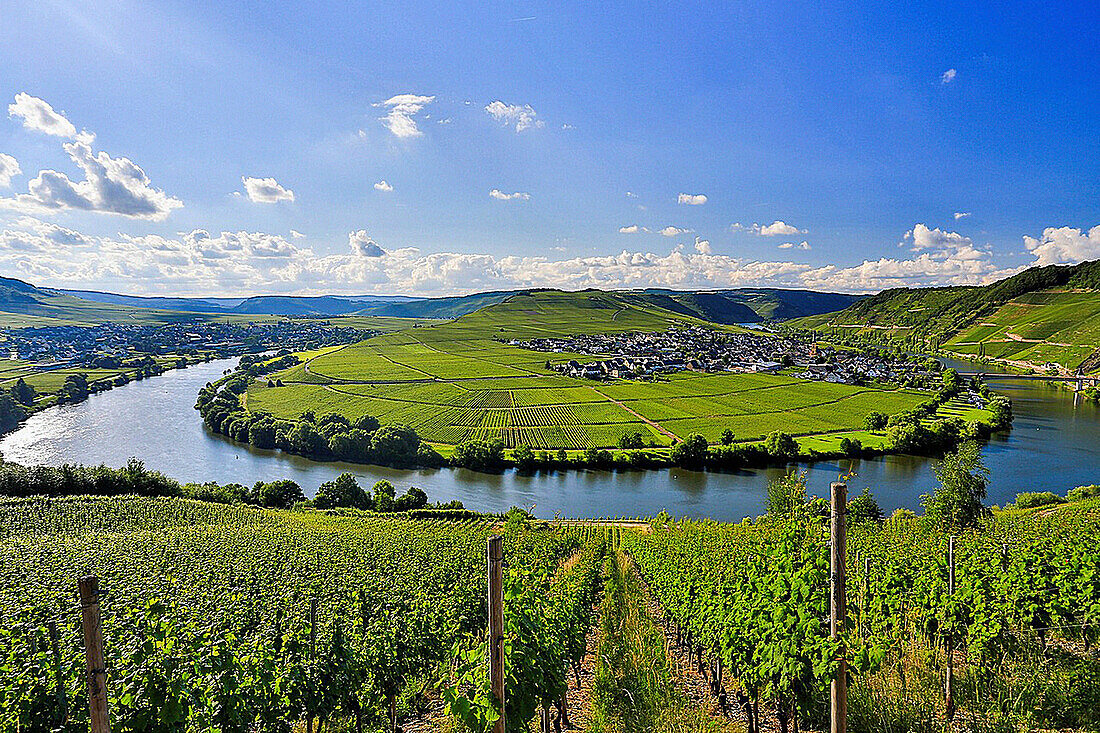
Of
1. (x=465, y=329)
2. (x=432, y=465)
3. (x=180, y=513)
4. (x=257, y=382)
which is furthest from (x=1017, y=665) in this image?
(x=465, y=329)

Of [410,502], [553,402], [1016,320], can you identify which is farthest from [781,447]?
[1016,320]

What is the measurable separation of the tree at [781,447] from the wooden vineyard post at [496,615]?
47.7m

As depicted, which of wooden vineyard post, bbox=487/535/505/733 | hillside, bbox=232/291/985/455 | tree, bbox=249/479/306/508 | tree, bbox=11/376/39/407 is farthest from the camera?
tree, bbox=11/376/39/407

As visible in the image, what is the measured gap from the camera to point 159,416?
6681cm

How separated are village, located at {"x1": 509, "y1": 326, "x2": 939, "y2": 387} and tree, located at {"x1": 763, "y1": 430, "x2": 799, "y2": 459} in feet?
125

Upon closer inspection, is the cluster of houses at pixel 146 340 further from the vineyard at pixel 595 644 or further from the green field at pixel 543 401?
the vineyard at pixel 595 644

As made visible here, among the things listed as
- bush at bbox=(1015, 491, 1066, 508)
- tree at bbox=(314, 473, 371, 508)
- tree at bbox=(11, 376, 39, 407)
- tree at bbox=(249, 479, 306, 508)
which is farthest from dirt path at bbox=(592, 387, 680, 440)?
tree at bbox=(11, 376, 39, 407)

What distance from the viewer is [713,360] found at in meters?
107

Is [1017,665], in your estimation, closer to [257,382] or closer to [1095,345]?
[257,382]

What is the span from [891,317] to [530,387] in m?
164

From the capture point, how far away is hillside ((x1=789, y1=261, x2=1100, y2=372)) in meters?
110

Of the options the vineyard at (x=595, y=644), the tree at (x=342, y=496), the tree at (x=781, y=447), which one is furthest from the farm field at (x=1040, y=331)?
the vineyard at (x=595, y=644)

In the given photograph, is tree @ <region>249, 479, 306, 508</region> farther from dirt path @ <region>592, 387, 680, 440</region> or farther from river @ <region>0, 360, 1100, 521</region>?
dirt path @ <region>592, 387, 680, 440</region>

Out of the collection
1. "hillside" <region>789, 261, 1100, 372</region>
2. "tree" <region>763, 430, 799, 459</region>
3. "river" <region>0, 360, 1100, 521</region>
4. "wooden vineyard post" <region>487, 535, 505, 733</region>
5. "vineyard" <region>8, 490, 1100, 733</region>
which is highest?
"hillside" <region>789, 261, 1100, 372</region>
